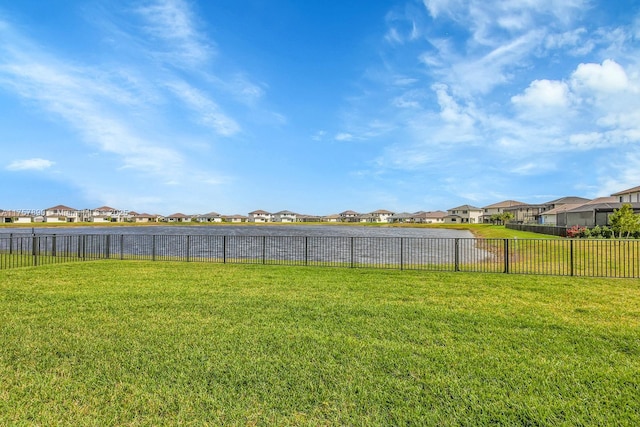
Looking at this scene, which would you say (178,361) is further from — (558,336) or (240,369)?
(558,336)

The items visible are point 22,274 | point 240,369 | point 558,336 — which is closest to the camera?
point 240,369

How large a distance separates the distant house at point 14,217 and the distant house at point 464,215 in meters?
131

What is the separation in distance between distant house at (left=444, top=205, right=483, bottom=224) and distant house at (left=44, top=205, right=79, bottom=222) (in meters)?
129

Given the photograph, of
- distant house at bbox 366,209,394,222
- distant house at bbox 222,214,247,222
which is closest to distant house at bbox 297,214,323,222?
distant house at bbox 366,209,394,222

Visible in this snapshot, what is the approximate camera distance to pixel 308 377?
145 inches

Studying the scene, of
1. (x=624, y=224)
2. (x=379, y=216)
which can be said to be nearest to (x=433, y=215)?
(x=379, y=216)

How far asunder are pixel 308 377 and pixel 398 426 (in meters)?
1.10

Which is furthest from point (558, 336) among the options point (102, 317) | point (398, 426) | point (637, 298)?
point (102, 317)

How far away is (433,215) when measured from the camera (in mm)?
121688

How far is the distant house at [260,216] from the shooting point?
15710 cm

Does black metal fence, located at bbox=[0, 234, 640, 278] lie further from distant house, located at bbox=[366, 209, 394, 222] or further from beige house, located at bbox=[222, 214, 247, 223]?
beige house, located at bbox=[222, 214, 247, 223]

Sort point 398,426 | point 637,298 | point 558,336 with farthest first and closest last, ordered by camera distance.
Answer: point 637,298, point 558,336, point 398,426

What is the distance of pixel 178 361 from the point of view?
4.09 metres

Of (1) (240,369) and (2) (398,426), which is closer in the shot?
(2) (398,426)
